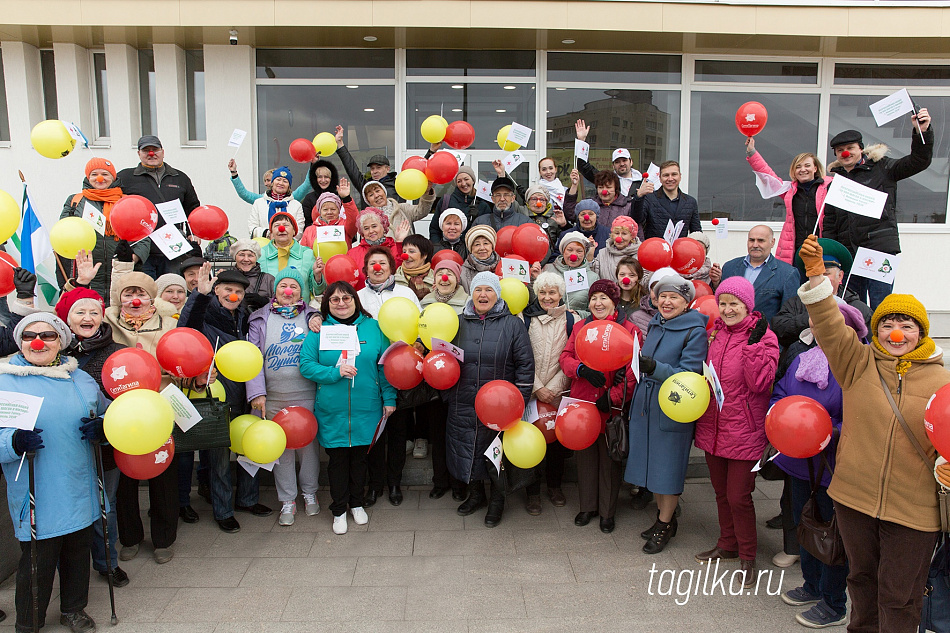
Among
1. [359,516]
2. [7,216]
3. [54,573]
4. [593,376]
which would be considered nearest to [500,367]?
[593,376]

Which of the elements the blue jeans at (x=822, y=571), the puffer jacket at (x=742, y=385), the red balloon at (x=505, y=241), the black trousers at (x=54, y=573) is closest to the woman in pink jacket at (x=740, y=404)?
the puffer jacket at (x=742, y=385)

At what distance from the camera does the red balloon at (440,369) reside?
4.36 metres

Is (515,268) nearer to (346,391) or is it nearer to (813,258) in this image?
(346,391)

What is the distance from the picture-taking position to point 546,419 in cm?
467

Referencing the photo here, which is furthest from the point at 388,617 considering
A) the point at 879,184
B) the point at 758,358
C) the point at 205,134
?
the point at 205,134

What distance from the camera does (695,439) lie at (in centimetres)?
413

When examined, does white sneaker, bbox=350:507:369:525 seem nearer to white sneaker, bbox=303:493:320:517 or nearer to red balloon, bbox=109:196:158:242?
white sneaker, bbox=303:493:320:517

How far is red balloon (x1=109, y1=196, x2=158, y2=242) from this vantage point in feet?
16.1

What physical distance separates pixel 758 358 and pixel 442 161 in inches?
137

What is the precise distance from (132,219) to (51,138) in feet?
4.29

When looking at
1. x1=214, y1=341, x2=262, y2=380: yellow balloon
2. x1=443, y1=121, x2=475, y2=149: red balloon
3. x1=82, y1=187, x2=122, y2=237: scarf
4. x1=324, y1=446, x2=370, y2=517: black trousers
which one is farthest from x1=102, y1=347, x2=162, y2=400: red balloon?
x1=443, y1=121, x2=475, y2=149: red balloon

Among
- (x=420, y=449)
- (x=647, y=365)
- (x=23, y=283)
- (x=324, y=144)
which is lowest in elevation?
(x=420, y=449)

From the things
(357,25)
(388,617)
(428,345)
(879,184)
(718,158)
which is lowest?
(388,617)

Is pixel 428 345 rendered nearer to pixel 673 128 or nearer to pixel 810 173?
pixel 810 173
